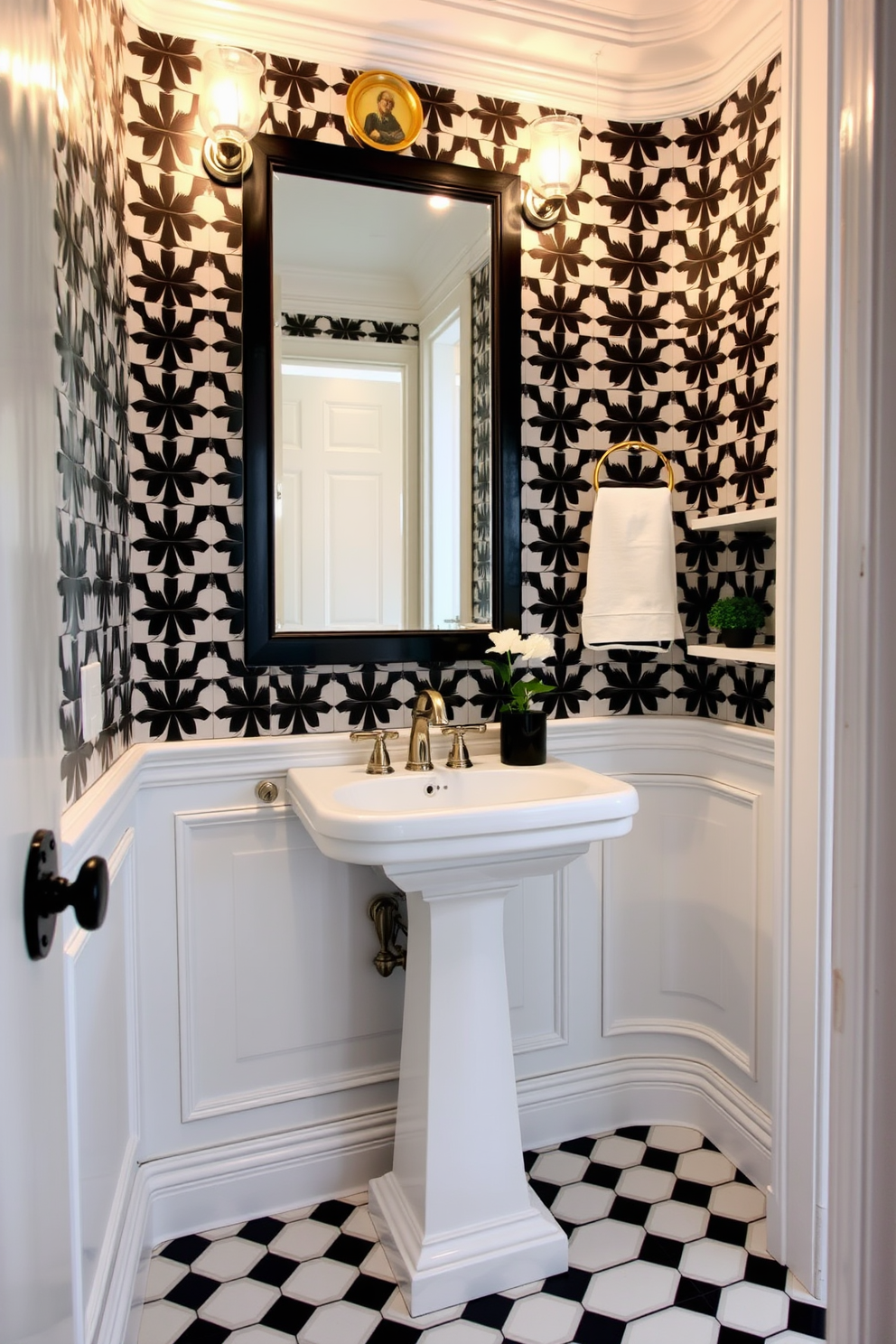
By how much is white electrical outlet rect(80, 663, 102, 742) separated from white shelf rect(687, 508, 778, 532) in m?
1.23

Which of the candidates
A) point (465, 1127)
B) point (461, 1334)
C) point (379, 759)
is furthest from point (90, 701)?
point (461, 1334)

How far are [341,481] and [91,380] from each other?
0.61 meters

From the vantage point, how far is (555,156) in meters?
1.99

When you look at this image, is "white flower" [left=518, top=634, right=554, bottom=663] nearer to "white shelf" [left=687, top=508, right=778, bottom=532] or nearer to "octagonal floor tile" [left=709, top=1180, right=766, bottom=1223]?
"white shelf" [left=687, top=508, right=778, bottom=532]

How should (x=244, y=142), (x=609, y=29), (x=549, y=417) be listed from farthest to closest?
(x=549, y=417)
(x=609, y=29)
(x=244, y=142)

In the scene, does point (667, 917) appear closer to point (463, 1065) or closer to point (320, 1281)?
point (463, 1065)

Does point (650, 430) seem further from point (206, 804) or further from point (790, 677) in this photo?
point (206, 804)

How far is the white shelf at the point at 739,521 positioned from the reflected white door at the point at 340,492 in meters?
0.67

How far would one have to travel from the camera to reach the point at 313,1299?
1.65 meters

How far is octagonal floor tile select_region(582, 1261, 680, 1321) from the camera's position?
163 centimetres

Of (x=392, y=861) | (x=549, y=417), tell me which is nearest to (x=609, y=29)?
(x=549, y=417)

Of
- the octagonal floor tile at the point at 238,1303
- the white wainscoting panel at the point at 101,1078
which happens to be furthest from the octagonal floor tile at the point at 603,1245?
the white wainscoting panel at the point at 101,1078

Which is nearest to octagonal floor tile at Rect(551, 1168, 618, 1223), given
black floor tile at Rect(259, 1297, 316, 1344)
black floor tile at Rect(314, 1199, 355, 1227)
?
black floor tile at Rect(314, 1199, 355, 1227)

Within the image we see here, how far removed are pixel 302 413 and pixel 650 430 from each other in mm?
850
